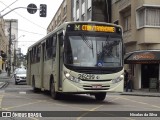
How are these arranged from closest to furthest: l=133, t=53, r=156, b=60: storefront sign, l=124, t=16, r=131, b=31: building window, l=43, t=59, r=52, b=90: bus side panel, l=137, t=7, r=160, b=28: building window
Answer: l=43, t=59, r=52, b=90: bus side panel → l=133, t=53, r=156, b=60: storefront sign → l=137, t=7, r=160, b=28: building window → l=124, t=16, r=131, b=31: building window

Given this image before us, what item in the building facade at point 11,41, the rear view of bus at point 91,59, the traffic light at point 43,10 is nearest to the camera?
the rear view of bus at point 91,59

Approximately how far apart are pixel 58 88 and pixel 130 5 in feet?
65.8

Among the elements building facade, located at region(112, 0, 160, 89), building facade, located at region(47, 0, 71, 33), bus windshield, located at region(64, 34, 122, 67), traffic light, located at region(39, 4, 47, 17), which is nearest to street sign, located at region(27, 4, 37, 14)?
traffic light, located at region(39, 4, 47, 17)

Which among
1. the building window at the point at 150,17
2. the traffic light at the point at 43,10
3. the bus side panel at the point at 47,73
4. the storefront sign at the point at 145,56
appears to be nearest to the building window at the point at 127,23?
the building window at the point at 150,17

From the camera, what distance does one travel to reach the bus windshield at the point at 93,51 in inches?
687

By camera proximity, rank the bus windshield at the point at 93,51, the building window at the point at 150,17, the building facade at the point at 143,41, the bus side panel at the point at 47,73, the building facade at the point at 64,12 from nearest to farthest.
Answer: the bus windshield at the point at 93,51, the bus side panel at the point at 47,73, the building facade at the point at 143,41, the building window at the point at 150,17, the building facade at the point at 64,12

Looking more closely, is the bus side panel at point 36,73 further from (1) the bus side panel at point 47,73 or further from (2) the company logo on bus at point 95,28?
(2) the company logo on bus at point 95,28

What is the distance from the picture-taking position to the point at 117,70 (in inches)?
704

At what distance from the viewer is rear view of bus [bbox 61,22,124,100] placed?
17.3m

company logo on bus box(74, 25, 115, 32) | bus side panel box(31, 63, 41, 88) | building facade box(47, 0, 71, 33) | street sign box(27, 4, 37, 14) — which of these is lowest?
bus side panel box(31, 63, 41, 88)

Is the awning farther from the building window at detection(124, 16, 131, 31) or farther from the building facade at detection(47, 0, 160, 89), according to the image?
the building window at detection(124, 16, 131, 31)

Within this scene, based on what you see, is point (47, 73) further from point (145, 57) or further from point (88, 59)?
point (145, 57)

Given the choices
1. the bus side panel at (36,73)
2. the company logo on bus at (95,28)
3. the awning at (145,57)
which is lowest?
the bus side panel at (36,73)

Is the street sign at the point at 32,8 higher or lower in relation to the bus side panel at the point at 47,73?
higher
